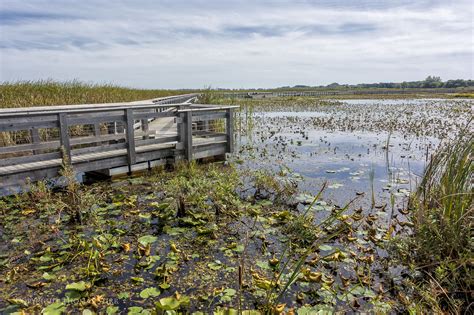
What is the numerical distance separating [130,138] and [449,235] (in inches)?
242

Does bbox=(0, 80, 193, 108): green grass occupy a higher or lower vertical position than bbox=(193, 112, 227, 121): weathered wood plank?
higher

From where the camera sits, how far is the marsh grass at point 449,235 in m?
3.40

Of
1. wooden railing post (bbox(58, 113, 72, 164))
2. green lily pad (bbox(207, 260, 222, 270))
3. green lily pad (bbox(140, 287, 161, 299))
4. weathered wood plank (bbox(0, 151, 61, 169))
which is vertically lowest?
green lily pad (bbox(207, 260, 222, 270))

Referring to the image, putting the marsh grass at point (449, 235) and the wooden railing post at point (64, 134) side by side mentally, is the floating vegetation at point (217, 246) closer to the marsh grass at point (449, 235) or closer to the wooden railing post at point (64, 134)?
the marsh grass at point (449, 235)

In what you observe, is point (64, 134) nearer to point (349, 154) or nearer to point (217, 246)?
point (217, 246)

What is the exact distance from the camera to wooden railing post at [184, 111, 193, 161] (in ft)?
27.2

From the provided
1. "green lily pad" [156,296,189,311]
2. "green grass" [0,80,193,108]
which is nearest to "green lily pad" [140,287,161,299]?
"green lily pad" [156,296,189,311]

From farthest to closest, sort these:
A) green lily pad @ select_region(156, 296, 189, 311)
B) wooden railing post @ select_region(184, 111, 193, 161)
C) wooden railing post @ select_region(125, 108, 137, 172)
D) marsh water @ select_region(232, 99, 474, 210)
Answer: wooden railing post @ select_region(184, 111, 193, 161) → wooden railing post @ select_region(125, 108, 137, 172) → marsh water @ select_region(232, 99, 474, 210) → green lily pad @ select_region(156, 296, 189, 311)

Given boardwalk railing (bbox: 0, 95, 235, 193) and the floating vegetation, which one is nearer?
the floating vegetation

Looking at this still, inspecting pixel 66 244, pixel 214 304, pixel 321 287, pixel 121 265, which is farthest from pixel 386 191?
→ pixel 66 244

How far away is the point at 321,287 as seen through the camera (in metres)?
3.63

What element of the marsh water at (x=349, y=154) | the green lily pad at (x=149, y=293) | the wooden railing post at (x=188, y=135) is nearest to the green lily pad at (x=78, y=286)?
the green lily pad at (x=149, y=293)

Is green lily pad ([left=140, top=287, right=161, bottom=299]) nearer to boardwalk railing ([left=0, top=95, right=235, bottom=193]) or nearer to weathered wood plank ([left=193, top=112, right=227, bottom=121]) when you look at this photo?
boardwalk railing ([left=0, top=95, right=235, bottom=193])

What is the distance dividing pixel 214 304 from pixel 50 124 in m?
4.85
